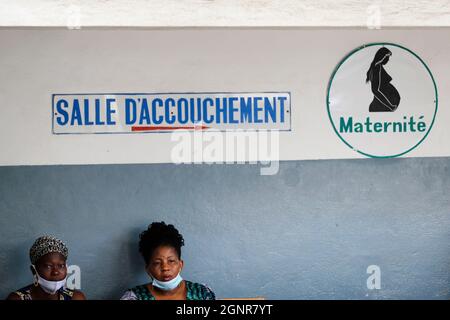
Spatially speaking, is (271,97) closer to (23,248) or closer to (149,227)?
(149,227)

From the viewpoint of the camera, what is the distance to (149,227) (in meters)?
5.79

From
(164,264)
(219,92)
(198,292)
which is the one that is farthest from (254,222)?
(219,92)

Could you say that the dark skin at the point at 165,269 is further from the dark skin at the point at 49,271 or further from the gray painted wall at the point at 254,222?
the dark skin at the point at 49,271

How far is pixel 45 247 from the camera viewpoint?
5.50 metres

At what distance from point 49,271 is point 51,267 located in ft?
0.11

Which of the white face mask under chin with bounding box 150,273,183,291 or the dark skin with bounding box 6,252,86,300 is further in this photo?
the white face mask under chin with bounding box 150,273,183,291

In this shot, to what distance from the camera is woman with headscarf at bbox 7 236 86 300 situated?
5453 mm

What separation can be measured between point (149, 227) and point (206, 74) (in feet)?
4.54

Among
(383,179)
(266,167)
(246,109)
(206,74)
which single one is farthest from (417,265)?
(206,74)
